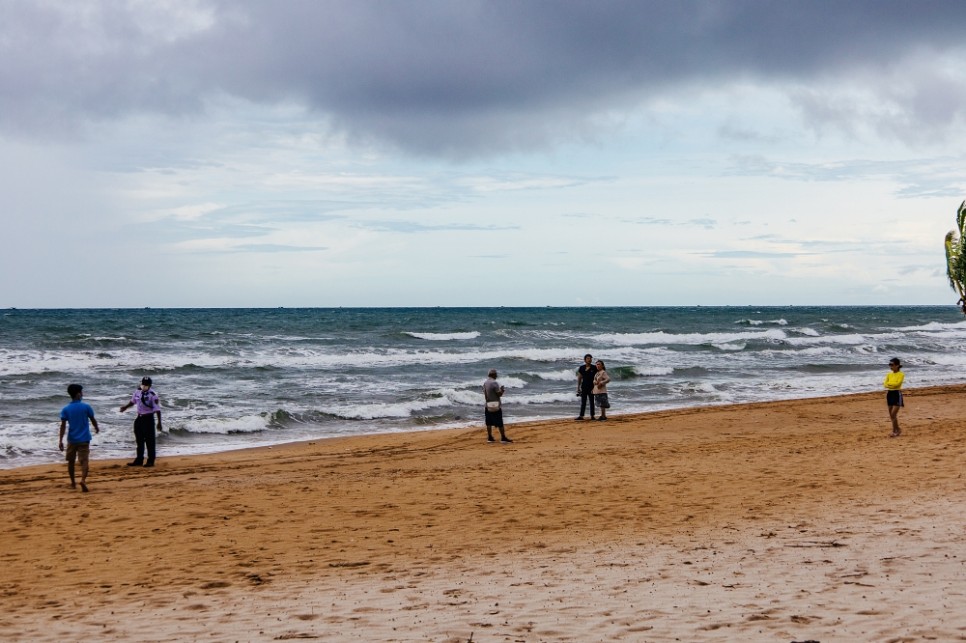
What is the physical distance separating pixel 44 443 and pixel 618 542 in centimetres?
1423

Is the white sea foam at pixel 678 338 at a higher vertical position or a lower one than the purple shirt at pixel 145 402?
lower

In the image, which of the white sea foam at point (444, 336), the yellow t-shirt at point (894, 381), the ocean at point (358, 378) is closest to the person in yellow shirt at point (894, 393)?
the yellow t-shirt at point (894, 381)

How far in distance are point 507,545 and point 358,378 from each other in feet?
79.2

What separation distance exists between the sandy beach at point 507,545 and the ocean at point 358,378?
17.0 ft

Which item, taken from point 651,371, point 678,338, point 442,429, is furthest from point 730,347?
point 442,429

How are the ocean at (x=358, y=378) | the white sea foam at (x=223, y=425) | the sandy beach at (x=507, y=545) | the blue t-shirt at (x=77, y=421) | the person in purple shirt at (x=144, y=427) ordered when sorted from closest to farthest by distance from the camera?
the sandy beach at (x=507, y=545) → the blue t-shirt at (x=77, y=421) → the person in purple shirt at (x=144, y=427) → the white sea foam at (x=223, y=425) → the ocean at (x=358, y=378)

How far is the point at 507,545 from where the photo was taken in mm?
9133

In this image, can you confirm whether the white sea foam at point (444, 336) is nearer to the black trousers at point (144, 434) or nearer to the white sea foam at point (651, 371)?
the white sea foam at point (651, 371)

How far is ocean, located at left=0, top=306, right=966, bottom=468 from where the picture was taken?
70.2 ft

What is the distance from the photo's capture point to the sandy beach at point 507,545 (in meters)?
6.31

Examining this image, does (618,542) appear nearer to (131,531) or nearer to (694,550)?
(694,550)

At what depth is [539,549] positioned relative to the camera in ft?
29.1

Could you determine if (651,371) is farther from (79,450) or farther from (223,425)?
(79,450)

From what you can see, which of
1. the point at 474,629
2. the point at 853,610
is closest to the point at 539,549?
the point at 474,629
